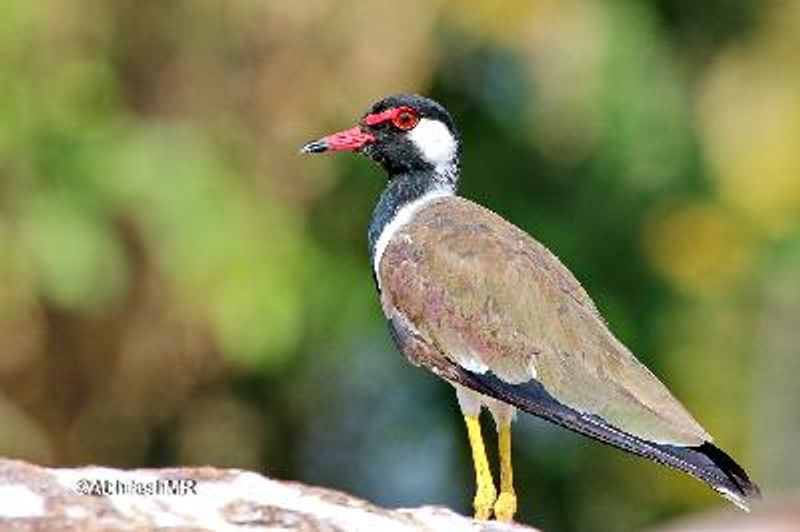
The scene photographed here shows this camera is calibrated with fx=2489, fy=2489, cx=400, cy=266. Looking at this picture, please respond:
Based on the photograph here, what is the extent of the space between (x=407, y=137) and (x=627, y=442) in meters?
1.13

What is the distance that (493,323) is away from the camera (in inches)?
232

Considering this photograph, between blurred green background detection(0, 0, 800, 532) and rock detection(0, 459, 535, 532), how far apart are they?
5.93 meters

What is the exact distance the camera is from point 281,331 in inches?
486

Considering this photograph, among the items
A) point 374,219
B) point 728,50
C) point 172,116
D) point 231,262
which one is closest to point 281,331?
point 231,262

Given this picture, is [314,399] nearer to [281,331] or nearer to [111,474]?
[281,331]

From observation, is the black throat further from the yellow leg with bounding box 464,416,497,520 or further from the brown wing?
the yellow leg with bounding box 464,416,497,520

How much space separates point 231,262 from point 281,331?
462mm

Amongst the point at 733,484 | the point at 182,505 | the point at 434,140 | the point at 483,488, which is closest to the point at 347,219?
the point at 434,140

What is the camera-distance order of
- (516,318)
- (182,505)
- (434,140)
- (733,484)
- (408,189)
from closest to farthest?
1. (733,484)
2. (182,505)
3. (516,318)
4. (434,140)
5. (408,189)

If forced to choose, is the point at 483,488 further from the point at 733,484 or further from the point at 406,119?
the point at 406,119

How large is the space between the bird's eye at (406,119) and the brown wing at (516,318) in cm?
26

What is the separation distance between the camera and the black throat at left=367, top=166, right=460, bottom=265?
638 cm

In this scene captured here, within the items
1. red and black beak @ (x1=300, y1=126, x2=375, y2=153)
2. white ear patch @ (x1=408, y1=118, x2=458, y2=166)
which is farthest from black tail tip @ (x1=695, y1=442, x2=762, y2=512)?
red and black beak @ (x1=300, y1=126, x2=375, y2=153)

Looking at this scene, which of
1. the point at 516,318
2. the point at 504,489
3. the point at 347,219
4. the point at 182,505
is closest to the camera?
the point at 182,505
